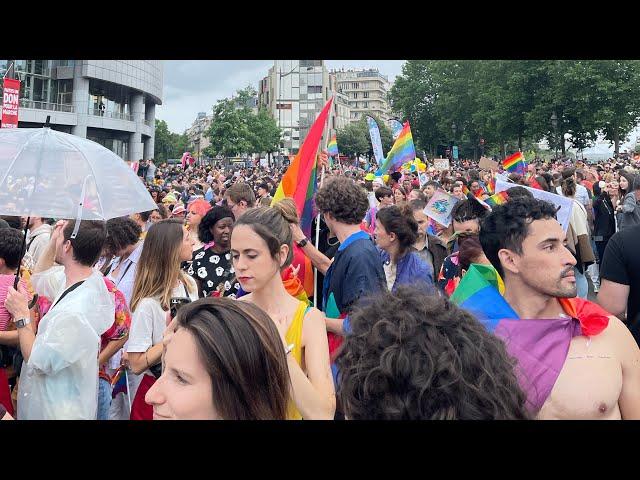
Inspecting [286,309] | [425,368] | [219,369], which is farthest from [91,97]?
[425,368]

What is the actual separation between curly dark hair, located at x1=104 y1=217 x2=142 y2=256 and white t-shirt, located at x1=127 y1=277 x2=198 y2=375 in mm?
1544

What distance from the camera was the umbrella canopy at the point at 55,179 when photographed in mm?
3650

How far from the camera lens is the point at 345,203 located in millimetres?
4145

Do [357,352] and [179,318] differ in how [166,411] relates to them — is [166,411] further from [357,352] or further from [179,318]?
[357,352]

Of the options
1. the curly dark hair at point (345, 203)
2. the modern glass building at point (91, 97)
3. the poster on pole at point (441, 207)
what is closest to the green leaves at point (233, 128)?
the modern glass building at point (91, 97)

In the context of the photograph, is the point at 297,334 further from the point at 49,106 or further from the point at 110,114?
the point at 110,114

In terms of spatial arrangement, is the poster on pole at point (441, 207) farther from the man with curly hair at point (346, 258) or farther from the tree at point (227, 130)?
the tree at point (227, 130)

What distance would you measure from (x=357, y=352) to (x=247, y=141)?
6256 centimetres

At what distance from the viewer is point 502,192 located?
6.24 m

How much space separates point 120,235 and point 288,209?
1417 mm

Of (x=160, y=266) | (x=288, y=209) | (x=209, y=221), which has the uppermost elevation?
(x=288, y=209)

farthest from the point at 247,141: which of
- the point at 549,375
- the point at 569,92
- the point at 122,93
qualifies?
the point at 549,375

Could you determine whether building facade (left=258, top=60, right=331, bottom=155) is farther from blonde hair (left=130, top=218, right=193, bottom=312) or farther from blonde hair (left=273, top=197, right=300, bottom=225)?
blonde hair (left=130, top=218, right=193, bottom=312)

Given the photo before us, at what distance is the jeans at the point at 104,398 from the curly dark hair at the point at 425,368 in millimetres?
2378
